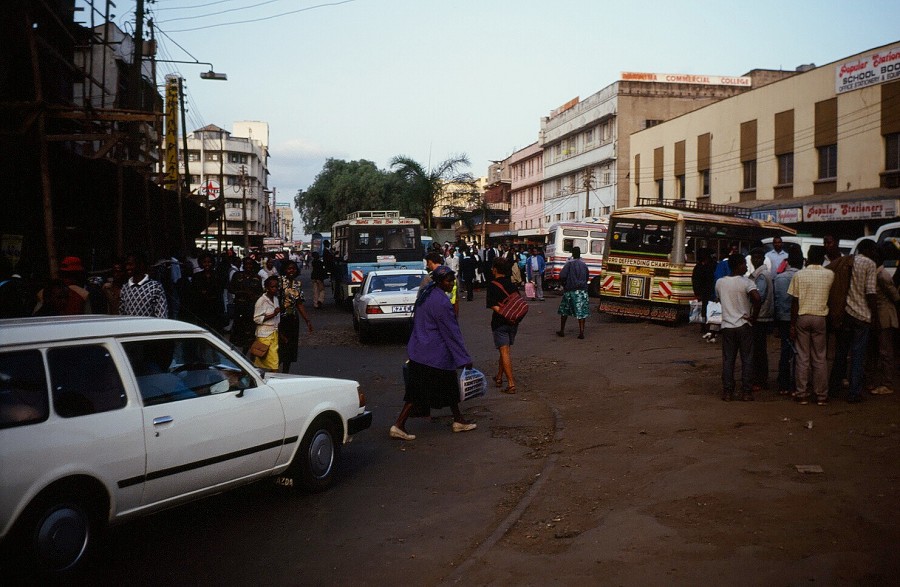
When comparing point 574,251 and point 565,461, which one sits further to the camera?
point 574,251

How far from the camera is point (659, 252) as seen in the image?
19.8 meters

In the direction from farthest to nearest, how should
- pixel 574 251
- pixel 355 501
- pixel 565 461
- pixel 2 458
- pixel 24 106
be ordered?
1. pixel 574 251
2. pixel 24 106
3. pixel 565 461
4. pixel 355 501
5. pixel 2 458

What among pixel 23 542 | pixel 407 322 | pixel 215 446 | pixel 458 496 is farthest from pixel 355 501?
pixel 407 322

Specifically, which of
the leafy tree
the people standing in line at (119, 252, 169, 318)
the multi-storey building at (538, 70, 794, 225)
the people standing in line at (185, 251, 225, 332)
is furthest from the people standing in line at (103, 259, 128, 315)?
the leafy tree

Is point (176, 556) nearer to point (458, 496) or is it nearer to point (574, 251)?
point (458, 496)

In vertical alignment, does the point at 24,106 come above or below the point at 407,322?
above

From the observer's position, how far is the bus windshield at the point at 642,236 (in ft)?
64.7

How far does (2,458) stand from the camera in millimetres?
4262

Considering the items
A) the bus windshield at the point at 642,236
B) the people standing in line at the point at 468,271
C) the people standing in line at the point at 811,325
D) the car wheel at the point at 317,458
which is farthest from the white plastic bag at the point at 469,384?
the people standing in line at the point at 468,271

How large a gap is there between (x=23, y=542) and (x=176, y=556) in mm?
1156

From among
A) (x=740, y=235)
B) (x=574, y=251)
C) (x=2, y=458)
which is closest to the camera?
(x=2, y=458)

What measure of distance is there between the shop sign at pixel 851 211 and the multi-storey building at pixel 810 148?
0.13 ft

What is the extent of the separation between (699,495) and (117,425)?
4.26 m

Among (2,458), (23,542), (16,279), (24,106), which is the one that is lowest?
(23,542)
